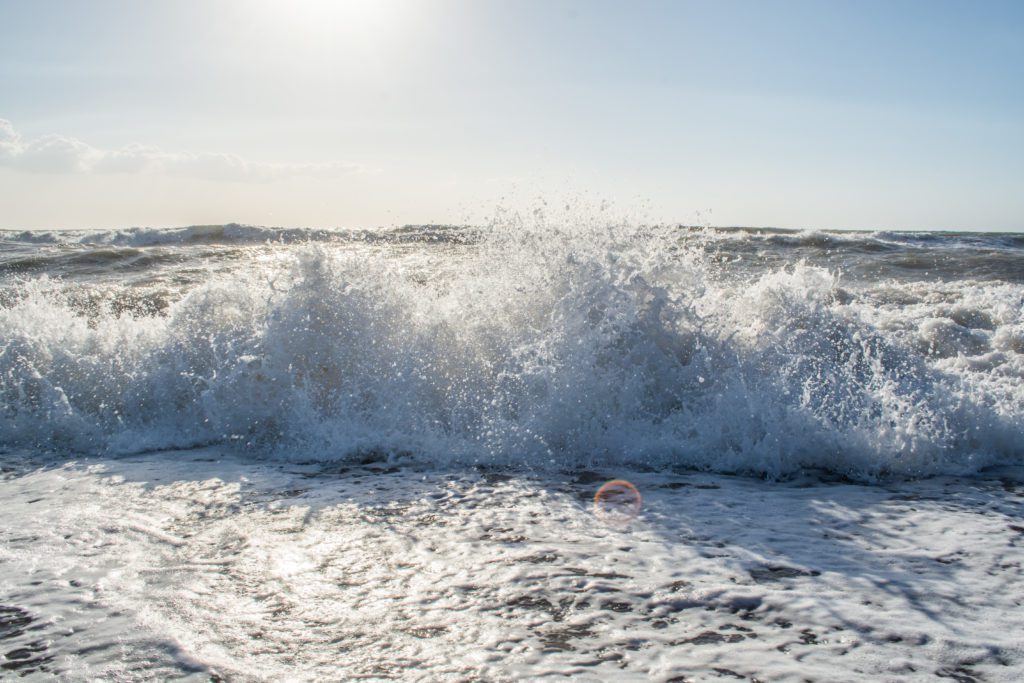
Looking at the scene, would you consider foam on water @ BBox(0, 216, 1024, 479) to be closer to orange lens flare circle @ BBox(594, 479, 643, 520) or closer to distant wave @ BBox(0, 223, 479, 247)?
orange lens flare circle @ BBox(594, 479, 643, 520)

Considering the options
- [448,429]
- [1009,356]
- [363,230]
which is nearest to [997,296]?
[1009,356]

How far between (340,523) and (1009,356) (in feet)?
19.2

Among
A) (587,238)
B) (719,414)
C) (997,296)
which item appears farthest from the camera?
(997,296)

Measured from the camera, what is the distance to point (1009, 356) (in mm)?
6375

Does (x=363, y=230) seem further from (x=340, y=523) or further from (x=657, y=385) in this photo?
(x=340, y=523)

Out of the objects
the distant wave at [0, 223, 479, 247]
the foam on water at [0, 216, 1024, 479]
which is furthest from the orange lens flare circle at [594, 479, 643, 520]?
the distant wave at [0, 223, 479, 247]

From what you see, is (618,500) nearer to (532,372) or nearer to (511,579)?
(511,579)

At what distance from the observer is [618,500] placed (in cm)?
372

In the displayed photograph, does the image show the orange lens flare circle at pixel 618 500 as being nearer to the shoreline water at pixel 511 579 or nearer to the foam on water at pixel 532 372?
the shoreline water at pixel 511 579

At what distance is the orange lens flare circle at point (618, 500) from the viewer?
3500mm

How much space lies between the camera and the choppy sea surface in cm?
232

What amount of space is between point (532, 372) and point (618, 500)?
1.67 meters

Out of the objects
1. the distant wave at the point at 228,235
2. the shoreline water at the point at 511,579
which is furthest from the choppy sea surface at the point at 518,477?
the distant wave at the point at 228,235

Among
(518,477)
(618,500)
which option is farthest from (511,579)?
(518,477)
